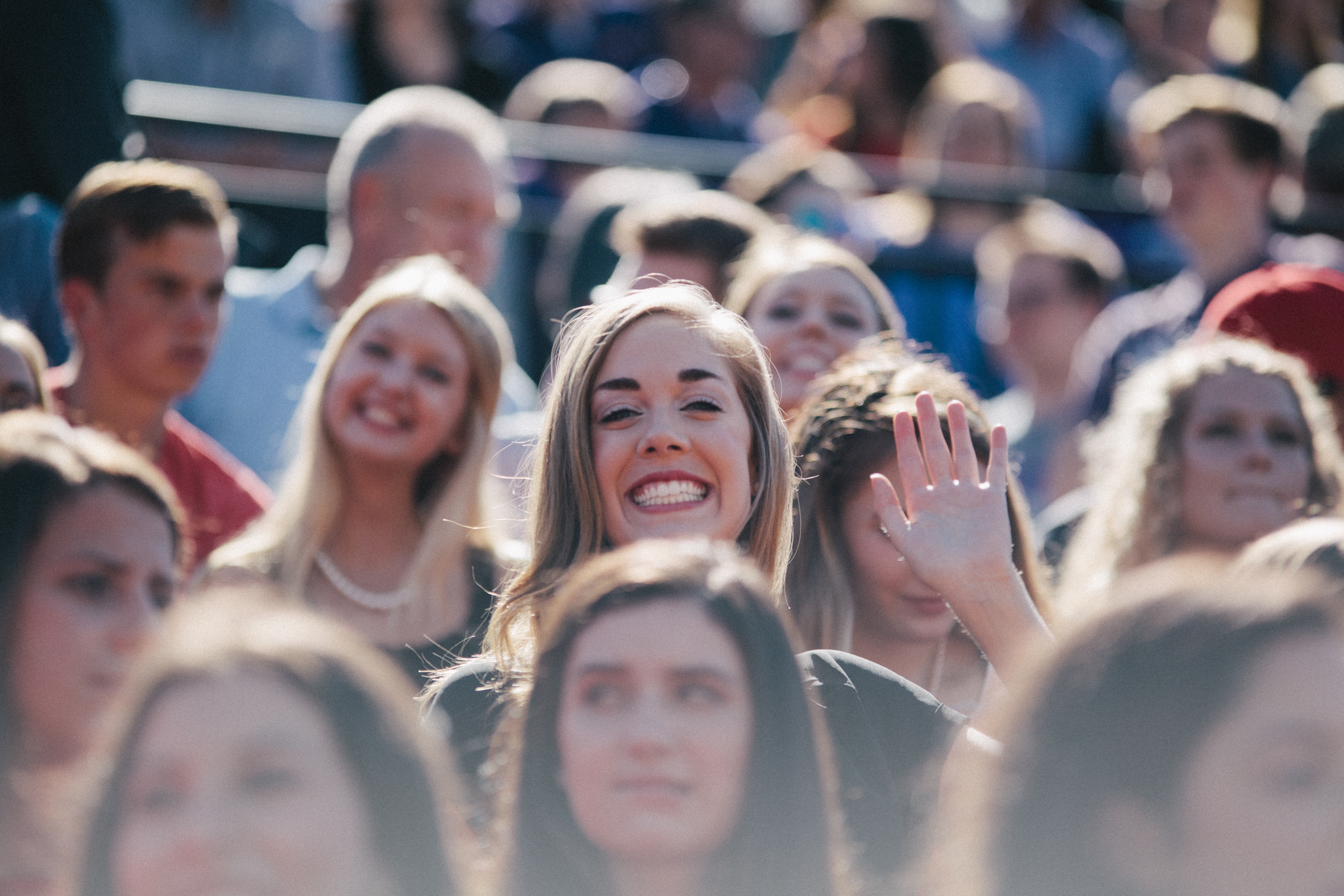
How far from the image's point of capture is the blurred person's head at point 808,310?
3.96 metres

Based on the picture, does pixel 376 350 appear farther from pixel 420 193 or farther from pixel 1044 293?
pixel 1044 293

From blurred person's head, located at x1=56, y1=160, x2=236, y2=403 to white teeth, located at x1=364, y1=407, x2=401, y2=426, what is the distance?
0.53 meters

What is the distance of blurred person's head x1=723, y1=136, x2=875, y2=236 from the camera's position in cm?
563

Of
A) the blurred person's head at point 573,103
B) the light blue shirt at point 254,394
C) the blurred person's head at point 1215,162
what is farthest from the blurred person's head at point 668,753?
the blurred person's head at point 573,103

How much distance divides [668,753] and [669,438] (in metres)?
1.10

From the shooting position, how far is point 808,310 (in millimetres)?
3998

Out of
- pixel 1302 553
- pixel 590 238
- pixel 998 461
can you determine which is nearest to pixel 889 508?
pixel 998 461

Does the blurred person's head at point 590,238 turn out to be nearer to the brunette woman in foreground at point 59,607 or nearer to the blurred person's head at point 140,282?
the blurred person's head at point 140,282

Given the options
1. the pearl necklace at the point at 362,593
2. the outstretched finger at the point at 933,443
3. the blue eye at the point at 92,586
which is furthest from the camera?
the pearl necklace at the point at 362,593

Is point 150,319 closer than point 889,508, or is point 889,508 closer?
point 889,508

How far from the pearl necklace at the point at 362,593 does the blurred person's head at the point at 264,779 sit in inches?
67.8

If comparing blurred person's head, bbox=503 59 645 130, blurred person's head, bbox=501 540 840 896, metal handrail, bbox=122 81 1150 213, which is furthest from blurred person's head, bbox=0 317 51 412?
blurred person's head, bbox=503 59 645 130

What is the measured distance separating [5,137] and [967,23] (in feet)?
16.1

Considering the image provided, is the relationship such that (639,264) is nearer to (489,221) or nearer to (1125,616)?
(489,221)
